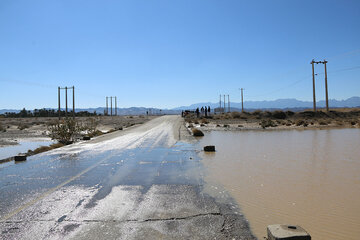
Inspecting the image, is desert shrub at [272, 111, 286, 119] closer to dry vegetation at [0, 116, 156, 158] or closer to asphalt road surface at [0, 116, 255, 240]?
dry vegetation at [0, 116, 156, 158]

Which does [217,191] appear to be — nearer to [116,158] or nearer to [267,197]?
[267,197]

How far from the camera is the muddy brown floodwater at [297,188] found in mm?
5852

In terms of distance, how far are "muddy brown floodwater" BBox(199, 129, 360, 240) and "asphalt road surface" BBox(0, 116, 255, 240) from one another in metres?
0.62

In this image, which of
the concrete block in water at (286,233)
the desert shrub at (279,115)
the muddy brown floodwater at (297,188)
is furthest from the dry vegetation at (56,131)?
the desert shrub at (279,115)

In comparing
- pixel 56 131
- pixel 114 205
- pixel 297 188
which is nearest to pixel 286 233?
pixel 114 205

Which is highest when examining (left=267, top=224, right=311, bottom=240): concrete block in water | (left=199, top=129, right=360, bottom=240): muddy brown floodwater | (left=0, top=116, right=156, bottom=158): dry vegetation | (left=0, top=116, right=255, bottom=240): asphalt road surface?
(left=0, top=116, right=156, bottom=158): dry vegetation

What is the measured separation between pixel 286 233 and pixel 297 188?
14.0 feet

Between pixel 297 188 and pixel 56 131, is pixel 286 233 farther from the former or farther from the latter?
pixel 56 131

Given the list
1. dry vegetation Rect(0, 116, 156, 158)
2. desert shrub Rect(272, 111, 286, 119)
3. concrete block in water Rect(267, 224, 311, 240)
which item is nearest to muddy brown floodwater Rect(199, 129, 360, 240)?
concrete block in water Rect(267, 224, 311, 240)

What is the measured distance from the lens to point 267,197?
7.62 m

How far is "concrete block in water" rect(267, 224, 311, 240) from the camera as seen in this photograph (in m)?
4.52

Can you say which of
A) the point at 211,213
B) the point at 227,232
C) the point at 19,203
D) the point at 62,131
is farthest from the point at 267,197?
the point at 62,131

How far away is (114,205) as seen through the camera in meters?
6.71

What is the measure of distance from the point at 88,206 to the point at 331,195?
5755 mm
